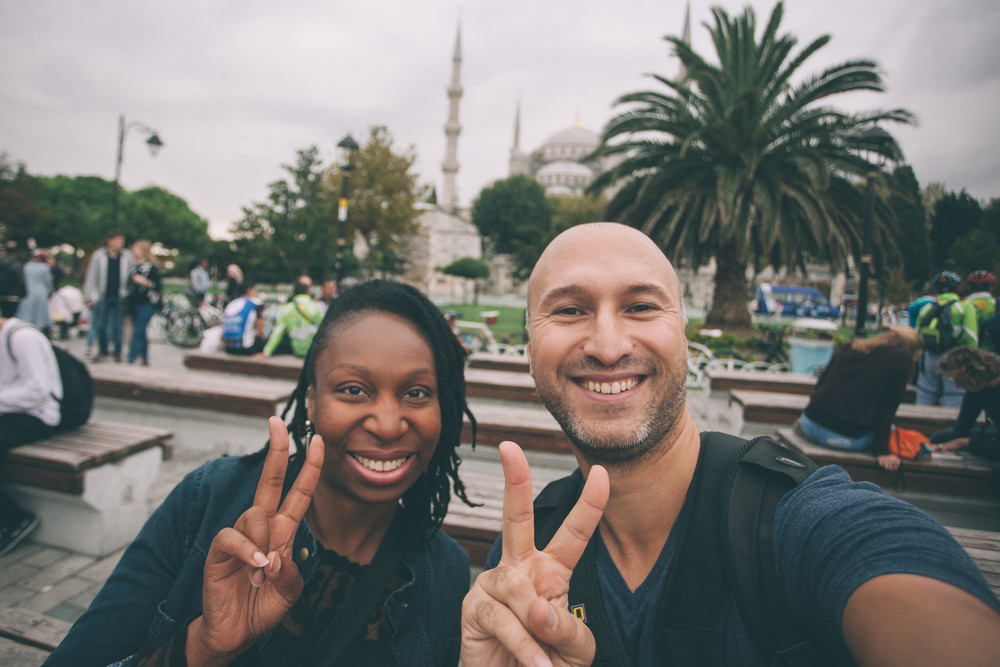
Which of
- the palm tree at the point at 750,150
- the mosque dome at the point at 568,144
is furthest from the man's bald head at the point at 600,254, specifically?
the mosque dome at the point at 568,144

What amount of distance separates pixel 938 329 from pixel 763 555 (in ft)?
22.5

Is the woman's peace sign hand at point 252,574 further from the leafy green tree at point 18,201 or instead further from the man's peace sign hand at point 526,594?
the leafy green tree at point 18,201

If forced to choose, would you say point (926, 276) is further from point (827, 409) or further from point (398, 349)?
point (398, 349)

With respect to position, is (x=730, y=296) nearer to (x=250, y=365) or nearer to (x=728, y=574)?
(x=250, y=365)

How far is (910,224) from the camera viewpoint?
101ft

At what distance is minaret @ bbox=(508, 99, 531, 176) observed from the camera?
10012 centimetres

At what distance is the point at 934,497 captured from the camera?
3.44 metres

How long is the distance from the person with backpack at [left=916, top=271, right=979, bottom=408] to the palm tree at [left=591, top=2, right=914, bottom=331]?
5.25 metres

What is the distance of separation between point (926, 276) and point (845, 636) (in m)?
52.1

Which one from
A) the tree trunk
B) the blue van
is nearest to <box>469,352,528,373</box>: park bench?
the tree trunk

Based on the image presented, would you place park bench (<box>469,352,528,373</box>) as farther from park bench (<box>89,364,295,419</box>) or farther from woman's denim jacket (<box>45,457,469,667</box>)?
woman's denim jacket (<box>45,457,469,667</box>)

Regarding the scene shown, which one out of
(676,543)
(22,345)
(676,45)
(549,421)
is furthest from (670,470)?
(676,45)

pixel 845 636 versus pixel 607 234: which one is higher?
pixel 607 234

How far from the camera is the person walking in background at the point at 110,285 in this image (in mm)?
8312
